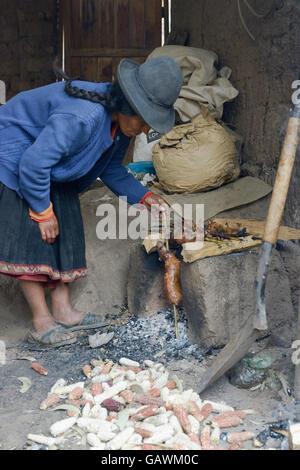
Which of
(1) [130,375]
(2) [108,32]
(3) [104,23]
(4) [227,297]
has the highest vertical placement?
Result: (3) [104,23]

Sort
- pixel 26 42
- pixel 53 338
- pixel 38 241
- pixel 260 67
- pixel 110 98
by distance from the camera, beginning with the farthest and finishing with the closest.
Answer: pixel 26 42, pixel 260 67, pixel 53 338, pixel 38 241, pixel 110 98

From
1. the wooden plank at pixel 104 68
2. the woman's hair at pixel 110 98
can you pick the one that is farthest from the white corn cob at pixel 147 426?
the wooden plank at pixel 104 68

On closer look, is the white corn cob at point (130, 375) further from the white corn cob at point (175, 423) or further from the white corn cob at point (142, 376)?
the white corn cob at point (175, 423)

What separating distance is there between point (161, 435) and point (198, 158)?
2649 millimetres

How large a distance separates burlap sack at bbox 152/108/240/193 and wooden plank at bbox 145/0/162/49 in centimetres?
247

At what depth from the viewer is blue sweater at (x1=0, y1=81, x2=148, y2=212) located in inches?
113

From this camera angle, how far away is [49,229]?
3258 mm

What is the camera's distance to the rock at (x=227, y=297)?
3287 mm

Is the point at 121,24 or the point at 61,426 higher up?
the point at 121,24

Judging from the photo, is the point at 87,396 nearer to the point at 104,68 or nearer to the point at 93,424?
the point at 93,424

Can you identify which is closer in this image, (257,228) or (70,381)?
(70,381)

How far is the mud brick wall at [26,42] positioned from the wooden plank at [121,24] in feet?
3.88

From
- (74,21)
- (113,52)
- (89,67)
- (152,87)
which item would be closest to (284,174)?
(152,87)

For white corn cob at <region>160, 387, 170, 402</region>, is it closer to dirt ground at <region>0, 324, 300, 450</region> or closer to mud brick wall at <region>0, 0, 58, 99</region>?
dirt ground at <region>0, 324, 300, 450</region>
